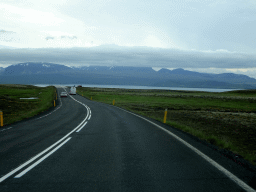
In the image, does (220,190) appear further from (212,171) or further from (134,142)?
(134,142)

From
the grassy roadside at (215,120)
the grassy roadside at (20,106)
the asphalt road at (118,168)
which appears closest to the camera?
the asphalt road at (118,168)

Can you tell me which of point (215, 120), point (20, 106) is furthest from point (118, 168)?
point (20, 106)

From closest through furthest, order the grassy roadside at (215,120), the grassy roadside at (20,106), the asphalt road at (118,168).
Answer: the asphalt road at (118,168) → the grassy roadside at (215,120) → the grassy roadside at (20,106)

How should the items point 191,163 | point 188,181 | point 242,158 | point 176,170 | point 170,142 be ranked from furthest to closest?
point 170,142 → point 242,158 → point 191,163 → point 176,170 → point 188,181

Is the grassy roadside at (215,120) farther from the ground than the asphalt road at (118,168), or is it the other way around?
the asphalt road at (118,168)

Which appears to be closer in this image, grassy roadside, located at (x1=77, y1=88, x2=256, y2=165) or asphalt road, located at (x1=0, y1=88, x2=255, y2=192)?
asphalt road, located at (x1=0, y1=88, x2=255, y2=192)

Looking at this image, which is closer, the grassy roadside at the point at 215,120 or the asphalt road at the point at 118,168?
the asphalt road at the point at 118,168

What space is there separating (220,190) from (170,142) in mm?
4121

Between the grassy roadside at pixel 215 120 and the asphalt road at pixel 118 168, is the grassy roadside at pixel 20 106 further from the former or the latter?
the grassy roadside at pixel 215 120

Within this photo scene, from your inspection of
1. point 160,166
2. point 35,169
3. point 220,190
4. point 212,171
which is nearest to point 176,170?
point 160,166

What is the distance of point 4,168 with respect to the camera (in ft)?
16.5

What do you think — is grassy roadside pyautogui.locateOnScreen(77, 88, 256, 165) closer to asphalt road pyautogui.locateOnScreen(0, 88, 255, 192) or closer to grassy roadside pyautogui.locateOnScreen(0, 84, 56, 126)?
asphalt road pyautogui.locateOnScreen(0, 88, 255, 192)

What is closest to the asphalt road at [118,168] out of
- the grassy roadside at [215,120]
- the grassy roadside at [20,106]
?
the grassy roadside at [215,120]

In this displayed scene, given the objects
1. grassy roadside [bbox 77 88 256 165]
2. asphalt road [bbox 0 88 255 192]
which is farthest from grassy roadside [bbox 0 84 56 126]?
grassy roadside [bbox 77 88 256 165]
